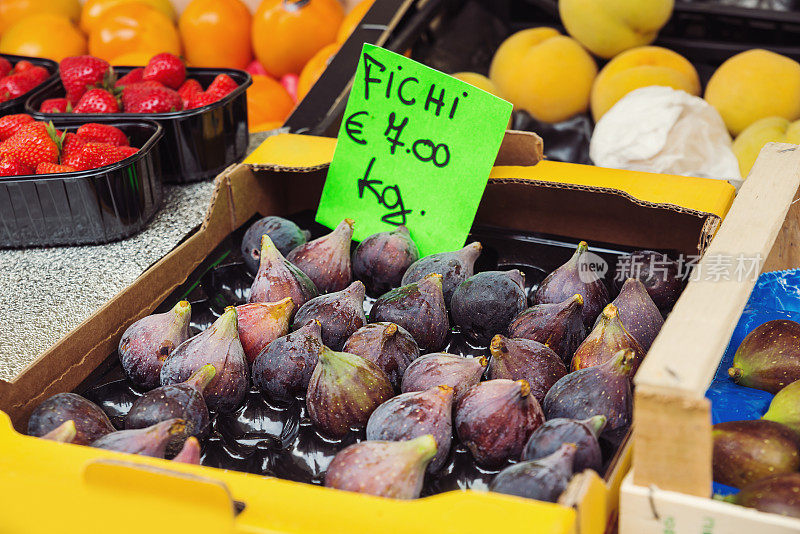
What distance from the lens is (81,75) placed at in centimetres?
146

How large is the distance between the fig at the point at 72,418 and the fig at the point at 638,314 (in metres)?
0.62

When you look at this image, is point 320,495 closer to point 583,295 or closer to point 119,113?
point 583,295

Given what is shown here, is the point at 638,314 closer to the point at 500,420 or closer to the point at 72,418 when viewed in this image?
the point at 500,420

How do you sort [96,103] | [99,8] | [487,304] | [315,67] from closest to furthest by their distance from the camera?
[487,304], [96,103], [315,67], [99,8]

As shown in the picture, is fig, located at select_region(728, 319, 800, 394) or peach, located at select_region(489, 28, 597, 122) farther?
peach, located at select_region(489, 28, 597, 122)

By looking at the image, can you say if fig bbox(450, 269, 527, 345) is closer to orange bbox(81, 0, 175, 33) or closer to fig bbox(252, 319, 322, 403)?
fig bbox(252, 319, 322, 403)

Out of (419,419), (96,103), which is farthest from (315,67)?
(419,419)

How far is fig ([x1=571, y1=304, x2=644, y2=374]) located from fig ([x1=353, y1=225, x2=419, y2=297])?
337mm

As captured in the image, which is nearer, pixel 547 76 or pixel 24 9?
pixel 547 76

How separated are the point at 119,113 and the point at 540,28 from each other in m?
1.12

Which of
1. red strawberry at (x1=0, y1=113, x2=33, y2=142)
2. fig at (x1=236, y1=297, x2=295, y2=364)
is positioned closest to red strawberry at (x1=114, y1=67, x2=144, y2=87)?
red strawberry at (x1=0, y1=113, x2=33, y2=142)

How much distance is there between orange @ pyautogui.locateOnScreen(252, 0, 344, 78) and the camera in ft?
6.49

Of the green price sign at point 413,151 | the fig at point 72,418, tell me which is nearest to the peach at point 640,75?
the green price sign at point 413,151

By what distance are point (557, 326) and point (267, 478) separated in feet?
1.39
